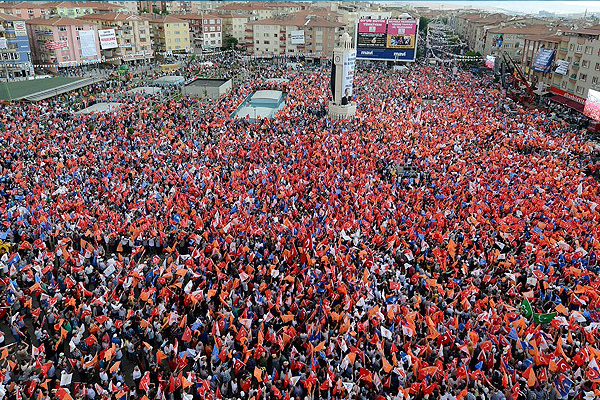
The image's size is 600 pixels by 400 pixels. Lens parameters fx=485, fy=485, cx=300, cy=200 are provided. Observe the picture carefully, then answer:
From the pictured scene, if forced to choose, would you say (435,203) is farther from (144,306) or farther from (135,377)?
(135,377)

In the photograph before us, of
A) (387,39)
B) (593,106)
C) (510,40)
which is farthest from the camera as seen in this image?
(510,40)

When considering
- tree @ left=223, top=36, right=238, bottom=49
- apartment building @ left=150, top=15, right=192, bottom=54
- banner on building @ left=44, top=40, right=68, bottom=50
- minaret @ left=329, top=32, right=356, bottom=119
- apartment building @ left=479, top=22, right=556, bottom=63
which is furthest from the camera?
tree @ left=223, top=36, right=238, bottom=49

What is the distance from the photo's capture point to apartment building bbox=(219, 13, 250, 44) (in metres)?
92.9

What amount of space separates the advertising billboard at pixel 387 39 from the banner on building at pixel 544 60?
14507 millimetres

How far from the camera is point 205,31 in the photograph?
8700 centimetres

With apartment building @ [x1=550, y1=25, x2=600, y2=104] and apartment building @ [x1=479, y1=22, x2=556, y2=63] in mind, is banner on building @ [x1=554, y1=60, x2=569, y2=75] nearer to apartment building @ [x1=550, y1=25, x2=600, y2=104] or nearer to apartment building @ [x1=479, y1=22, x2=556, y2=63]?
apartment building @ [x1=550, y1=25, x2=600, y2=104]

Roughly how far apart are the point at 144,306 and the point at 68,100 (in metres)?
34.7

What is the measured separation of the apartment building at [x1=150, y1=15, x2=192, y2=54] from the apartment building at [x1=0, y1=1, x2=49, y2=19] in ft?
55.3

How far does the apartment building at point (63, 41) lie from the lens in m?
62.6

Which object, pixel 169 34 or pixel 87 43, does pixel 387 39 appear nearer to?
pixel 87 43

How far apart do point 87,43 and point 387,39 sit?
126 feet

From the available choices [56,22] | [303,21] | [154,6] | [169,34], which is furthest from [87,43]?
[154,6]

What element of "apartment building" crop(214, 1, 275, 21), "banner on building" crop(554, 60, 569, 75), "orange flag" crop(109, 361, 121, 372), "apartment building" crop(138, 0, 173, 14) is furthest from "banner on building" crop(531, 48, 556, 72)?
"apartment building" crop(138, 0, 173, 14)

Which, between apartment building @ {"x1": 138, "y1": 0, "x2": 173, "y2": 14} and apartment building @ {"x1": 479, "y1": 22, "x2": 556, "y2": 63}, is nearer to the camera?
apartment building @ {"x1": 479, "y1": 22, "x2": 556, "y2": 63}
